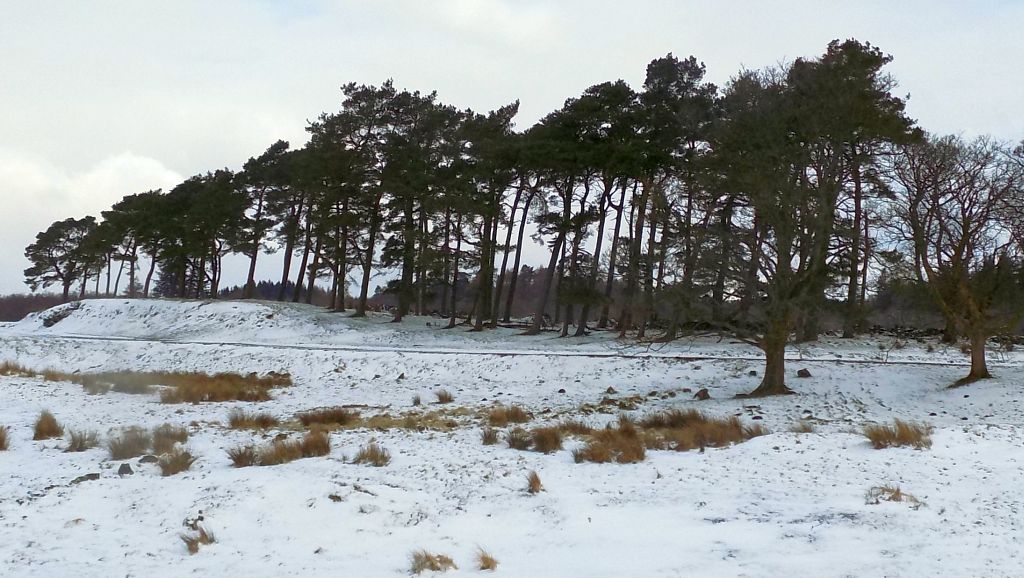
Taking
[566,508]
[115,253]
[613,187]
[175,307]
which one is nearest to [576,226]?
[613,187]

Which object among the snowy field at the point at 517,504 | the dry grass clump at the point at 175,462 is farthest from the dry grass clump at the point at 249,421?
the dry grass clump at the point at 175,462

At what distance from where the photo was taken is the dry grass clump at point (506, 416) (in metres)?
14.5

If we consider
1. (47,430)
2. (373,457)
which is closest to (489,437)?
(373,457)

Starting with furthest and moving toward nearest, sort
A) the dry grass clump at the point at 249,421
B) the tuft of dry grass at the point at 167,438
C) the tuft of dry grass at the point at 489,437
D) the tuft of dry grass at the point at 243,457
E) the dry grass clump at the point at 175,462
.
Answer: the dry grass clump at the point at 249,421 → the tuft of dry grass at the point at 489,437 → the tuft of dry grass at the point at 167,438 → the tuft of dry grass at the point at 243,457 → the dry grass clump at the point at 175,462

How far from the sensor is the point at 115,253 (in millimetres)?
71812

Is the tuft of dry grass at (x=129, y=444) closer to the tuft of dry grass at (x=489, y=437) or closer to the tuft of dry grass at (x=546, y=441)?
the tuft of dry grass at (x=489, y=437)

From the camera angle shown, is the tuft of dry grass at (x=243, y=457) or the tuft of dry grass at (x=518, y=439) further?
the tuft of dry grass at (x=518, y=439)

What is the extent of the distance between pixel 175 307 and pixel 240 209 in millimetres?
10455

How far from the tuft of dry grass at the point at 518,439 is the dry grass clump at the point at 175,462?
5.00 meters

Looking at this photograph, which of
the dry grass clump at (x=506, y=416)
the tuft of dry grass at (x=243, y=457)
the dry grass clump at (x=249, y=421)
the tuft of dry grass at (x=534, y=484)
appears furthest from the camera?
the dry grass clump at (x=506, y=416)

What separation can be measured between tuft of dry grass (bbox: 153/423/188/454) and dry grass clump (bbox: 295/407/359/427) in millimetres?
2661

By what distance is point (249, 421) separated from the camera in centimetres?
1370

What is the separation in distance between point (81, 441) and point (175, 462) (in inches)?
98.4

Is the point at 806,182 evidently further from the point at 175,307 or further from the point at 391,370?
the point at 175,307
